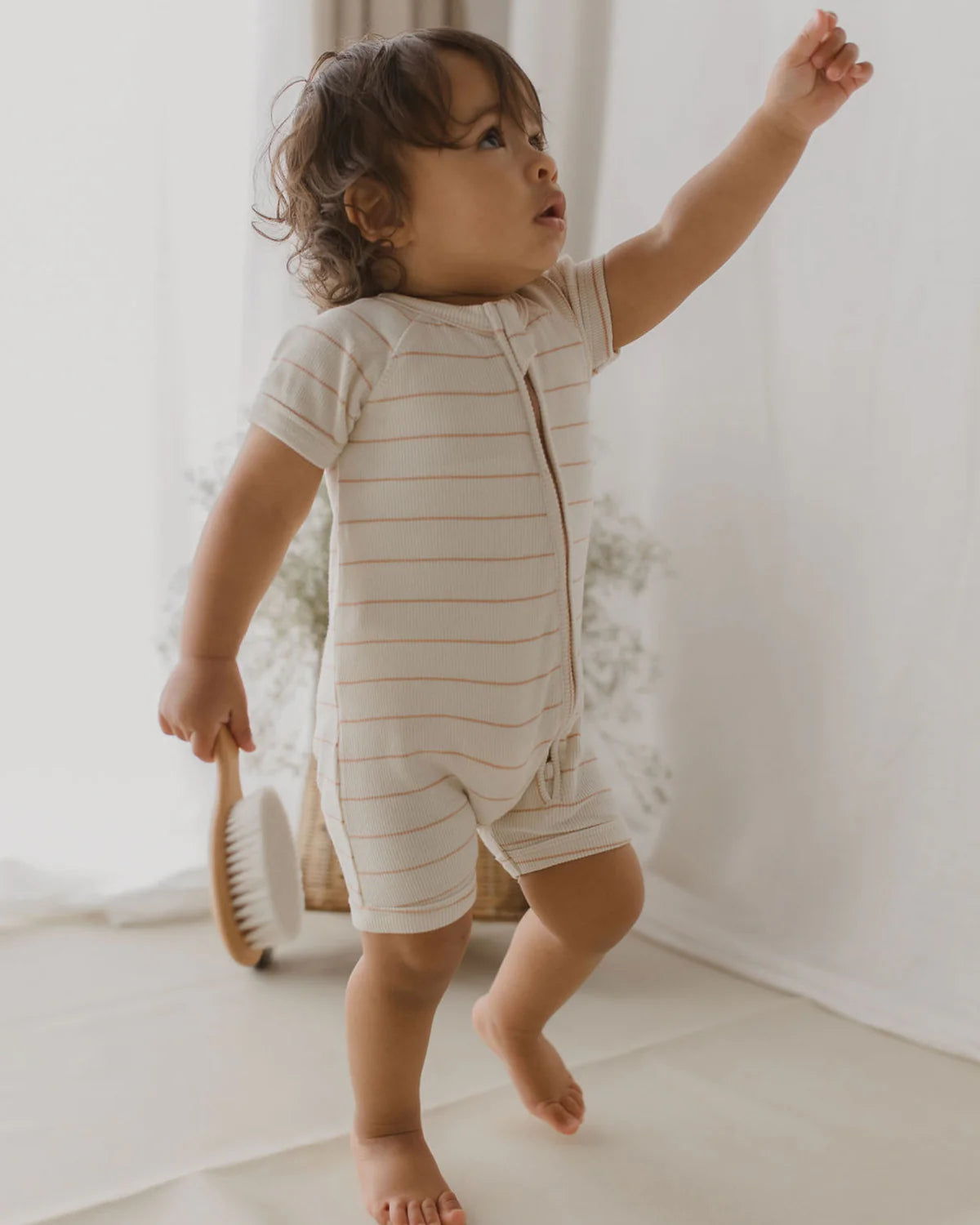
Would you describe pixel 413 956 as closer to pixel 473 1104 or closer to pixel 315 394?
pixel 473 1104

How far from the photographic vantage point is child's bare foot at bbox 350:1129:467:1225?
923 millimetres

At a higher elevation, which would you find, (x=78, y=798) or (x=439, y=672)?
(x=439, y=672)

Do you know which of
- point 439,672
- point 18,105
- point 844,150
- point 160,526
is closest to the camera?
point 439,672

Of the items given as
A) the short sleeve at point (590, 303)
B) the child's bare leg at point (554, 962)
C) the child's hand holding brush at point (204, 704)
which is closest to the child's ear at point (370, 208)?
the short sleeve at point (590, 303)

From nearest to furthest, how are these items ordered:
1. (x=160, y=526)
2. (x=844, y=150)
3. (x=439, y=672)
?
(x=439, y=672) → (x=844, y=150) → (x=160, y=526)

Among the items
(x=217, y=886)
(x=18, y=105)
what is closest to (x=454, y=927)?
(x=217, y=886)

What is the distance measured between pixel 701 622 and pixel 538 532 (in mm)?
636

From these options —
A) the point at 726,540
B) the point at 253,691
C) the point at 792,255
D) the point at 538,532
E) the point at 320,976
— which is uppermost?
the point at 792,255

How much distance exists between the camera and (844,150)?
4.28 ft

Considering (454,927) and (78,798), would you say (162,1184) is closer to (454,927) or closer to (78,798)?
(454,927)

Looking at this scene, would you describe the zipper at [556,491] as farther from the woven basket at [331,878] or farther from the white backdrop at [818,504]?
the woven basket at [331,878]

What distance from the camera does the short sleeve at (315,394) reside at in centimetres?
89

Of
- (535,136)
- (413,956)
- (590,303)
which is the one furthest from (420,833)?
(535,136)

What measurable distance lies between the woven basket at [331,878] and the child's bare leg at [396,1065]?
51cm
